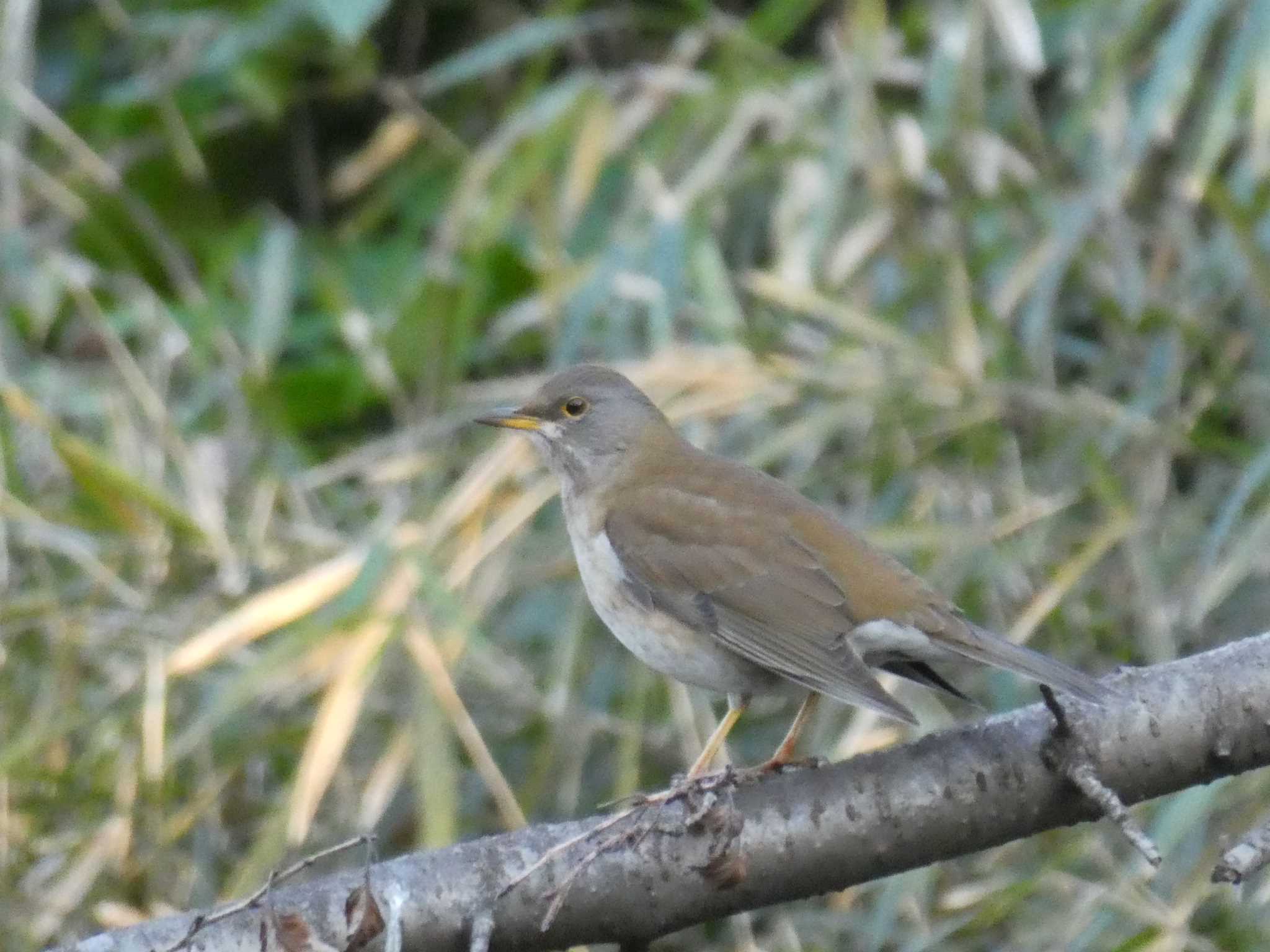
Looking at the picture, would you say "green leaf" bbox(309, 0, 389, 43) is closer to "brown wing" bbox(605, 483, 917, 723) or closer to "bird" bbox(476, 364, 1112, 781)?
"bird" bbox(476, 364, 1112, 781)

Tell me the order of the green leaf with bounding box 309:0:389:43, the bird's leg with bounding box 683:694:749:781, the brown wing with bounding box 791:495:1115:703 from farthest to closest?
the green leaf with bounding box 309:0:389:43 < the bird's leg with bounding box 683:694:749:781 < the brown wing with bounding box 791:495:1115:703

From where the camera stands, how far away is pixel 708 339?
5.35 meters

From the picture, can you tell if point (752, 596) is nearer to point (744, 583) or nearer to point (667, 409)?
point (744, 583)

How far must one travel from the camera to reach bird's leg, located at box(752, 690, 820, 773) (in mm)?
3027

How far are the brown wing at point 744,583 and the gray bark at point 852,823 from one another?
37 cm

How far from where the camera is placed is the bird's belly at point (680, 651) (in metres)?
3.44

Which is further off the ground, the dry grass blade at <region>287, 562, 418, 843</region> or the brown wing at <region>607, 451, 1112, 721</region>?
the brown wing at <region>607, 451, 1112, 721</region>

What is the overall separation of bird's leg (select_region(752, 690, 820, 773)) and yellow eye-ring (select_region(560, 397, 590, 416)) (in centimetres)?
102

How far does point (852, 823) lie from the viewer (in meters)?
2.64

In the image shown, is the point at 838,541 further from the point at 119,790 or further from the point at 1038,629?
the point at 119,790

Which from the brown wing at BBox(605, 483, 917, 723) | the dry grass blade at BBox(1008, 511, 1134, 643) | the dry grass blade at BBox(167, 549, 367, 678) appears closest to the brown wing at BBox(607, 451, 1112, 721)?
the brown wing at BBox(605, 483, 917, 723)

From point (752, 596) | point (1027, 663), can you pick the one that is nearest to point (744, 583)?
point (752, 596)

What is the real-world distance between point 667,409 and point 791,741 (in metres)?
1.74

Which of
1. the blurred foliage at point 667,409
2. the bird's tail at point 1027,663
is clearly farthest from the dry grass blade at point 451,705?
the bird's tail at point 1027,663
